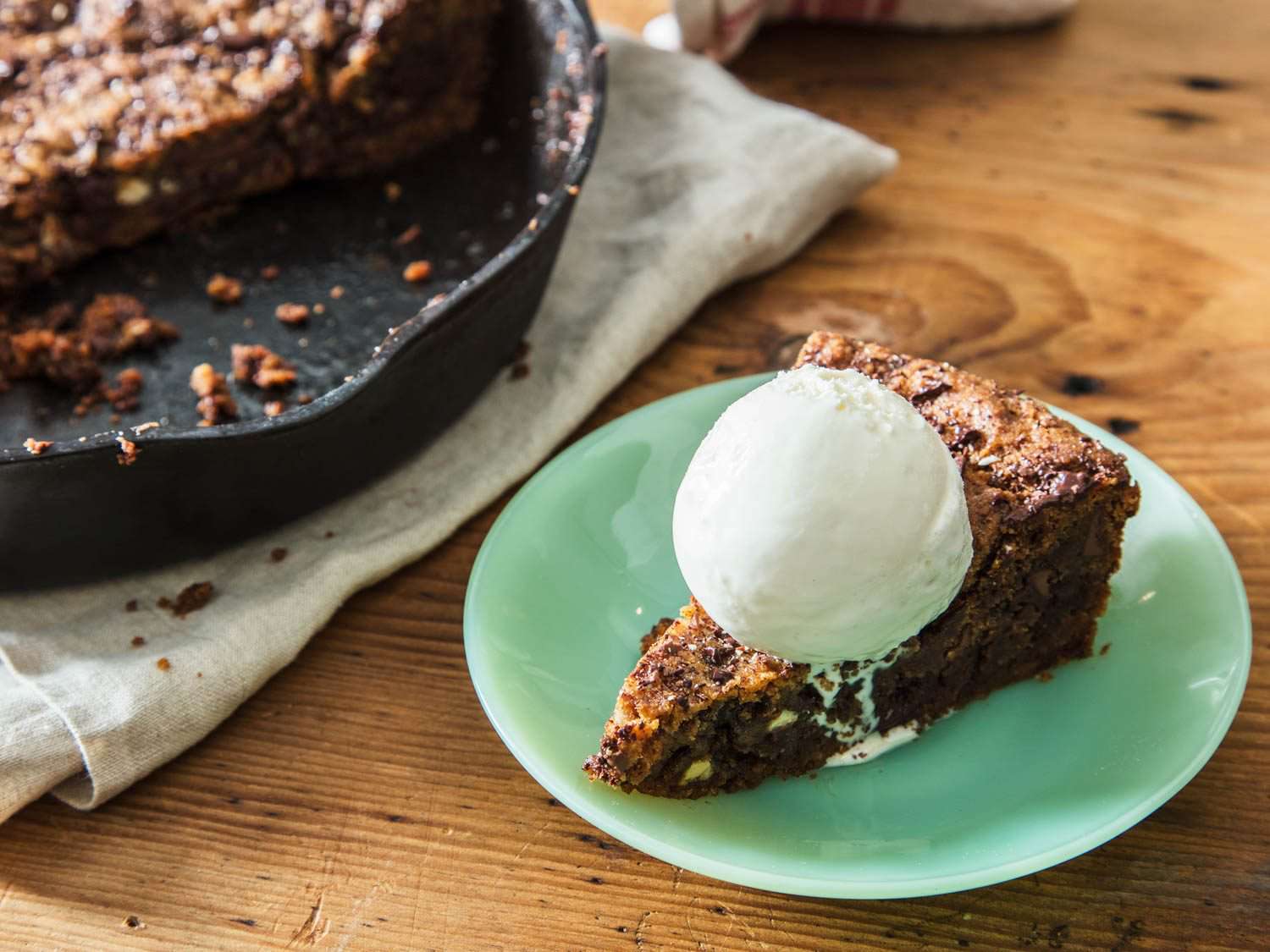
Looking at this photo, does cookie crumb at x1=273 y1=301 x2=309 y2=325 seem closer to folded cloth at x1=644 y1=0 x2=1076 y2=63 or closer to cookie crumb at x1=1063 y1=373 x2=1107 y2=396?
folded cloth at x1=644 y1=0 x2=1076 y2=63

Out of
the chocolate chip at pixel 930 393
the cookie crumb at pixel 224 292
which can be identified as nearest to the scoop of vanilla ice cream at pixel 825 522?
the chocolate chip at pixel 930 393

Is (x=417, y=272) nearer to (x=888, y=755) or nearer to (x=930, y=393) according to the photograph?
(x=930, y=393)

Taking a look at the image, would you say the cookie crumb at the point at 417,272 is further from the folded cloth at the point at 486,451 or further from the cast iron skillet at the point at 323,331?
the folded cloth at the point at 486,451

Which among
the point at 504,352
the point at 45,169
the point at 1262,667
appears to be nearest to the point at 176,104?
the point at 45,169

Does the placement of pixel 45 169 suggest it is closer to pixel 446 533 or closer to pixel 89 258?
pixel 89 258

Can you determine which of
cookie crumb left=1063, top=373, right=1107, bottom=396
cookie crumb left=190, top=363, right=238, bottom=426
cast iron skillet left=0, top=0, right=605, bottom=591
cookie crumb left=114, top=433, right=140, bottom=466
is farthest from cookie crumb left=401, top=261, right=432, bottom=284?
cookie crumb left=1063, top=373, right=1107, bottom=396

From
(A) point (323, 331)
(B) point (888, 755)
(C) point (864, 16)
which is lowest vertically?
(B) point (888, 755)

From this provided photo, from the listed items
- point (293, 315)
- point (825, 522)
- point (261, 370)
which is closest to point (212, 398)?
point (261, 370)
